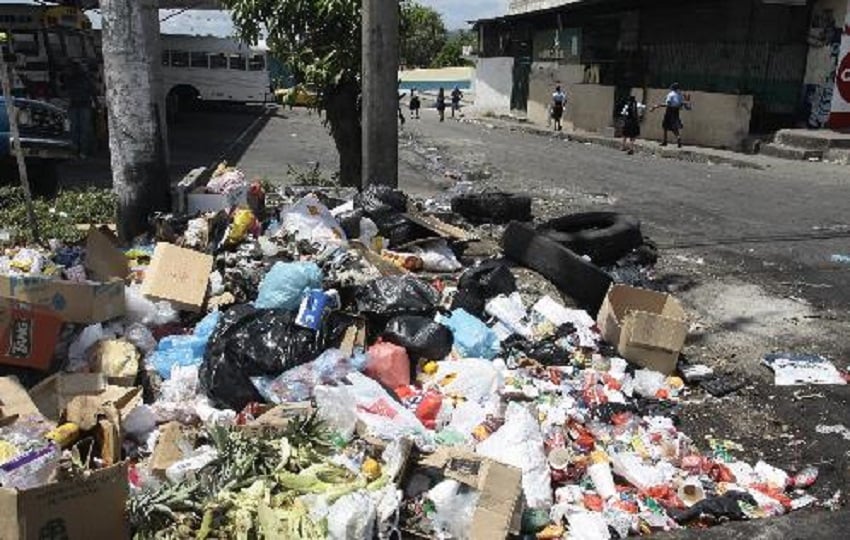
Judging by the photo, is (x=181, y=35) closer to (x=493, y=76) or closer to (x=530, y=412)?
(x=493, y=76)

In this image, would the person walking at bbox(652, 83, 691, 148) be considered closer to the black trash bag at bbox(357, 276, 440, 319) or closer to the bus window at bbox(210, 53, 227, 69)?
the black trash bag at bbox(357, 276, 440, 319)

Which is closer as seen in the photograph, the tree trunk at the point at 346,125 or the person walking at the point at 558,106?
the tree trunk at the point at 346,125

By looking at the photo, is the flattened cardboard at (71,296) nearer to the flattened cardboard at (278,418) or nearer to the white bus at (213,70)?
the flattened cardboard at (278,418)

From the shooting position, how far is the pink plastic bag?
14.2ft

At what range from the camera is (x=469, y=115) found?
116 ft

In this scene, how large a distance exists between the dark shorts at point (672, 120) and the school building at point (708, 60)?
3.21 feet

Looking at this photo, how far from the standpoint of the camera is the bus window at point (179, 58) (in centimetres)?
2672

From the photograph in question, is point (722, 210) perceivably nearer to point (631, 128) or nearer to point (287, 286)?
point (287, 286)

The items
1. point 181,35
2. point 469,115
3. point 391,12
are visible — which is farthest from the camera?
point 469,115

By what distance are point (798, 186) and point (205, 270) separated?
35.9 ft

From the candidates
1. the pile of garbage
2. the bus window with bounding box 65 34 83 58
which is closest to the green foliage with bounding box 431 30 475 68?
the bus window with bounding box 65 34 83 58

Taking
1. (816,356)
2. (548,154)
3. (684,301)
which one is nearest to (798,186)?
(548,154)

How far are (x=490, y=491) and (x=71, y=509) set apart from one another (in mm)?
1577

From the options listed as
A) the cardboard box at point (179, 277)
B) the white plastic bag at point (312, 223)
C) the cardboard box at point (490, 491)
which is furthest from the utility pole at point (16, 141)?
the cardboard box at point (490, 491)
